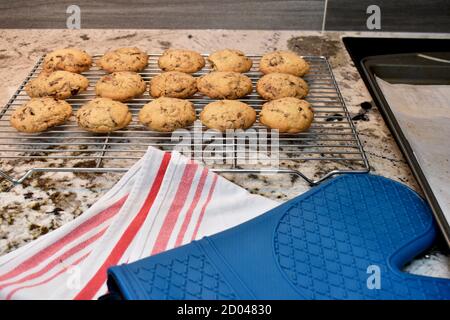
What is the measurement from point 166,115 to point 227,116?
5.7 inches

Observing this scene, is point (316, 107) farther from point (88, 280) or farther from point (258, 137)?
point (88, 280)

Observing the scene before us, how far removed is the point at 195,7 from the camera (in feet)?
5.47

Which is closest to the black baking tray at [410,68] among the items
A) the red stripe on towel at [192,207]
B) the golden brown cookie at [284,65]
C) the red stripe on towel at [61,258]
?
the golden brown cookie at [284,65]

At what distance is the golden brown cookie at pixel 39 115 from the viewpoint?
1.06m

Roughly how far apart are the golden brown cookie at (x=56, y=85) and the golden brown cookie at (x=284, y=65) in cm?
51

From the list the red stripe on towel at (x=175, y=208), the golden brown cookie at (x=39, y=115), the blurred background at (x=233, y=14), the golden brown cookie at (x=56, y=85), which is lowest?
the red stripe on towel at (x=175, y=208)

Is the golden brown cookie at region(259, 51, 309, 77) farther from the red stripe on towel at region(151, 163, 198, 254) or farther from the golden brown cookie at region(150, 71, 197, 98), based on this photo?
the red stripe on towel at region(151, 163, 198, 254)

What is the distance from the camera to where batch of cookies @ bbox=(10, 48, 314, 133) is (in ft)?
3.53

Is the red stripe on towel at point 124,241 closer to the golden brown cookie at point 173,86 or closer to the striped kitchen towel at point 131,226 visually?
the striped kitchen towel at point 131,226

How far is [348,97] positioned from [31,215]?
35.0 inches

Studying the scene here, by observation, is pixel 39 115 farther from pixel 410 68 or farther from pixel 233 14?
pixel 410 68

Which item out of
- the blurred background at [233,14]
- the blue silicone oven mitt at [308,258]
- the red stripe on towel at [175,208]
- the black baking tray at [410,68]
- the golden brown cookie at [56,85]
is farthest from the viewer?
the blurred background at [233,14]

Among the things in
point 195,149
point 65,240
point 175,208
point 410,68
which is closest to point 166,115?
point 195,149
